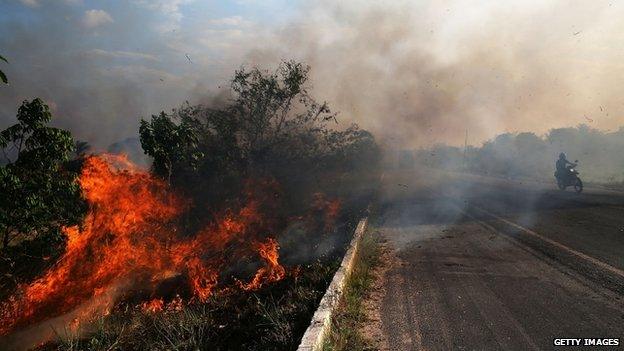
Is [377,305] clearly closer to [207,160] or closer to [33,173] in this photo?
[33,173]

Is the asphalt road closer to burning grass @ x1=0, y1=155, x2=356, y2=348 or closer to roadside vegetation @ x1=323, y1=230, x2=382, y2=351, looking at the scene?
roadside vegetation @ x1=323, y1=230, x2=382, y2=351

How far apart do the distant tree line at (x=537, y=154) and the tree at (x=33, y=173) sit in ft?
Answer: 123

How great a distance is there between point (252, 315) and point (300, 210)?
931 centimetres

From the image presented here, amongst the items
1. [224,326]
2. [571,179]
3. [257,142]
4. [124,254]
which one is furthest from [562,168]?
[124,254]

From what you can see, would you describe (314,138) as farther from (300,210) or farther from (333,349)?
(333,349)

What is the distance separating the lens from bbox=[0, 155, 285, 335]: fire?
807cm

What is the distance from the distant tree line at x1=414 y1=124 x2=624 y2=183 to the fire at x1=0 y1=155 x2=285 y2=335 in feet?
111

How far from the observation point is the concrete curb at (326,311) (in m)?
3.99

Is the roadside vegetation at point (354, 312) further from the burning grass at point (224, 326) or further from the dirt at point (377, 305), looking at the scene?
the burning grass at point (224, 326)

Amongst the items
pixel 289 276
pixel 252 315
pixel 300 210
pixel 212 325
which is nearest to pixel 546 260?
pixel 289 276

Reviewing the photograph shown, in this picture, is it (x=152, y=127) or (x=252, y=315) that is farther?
(x=152, y=127)

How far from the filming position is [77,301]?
837 centimetres

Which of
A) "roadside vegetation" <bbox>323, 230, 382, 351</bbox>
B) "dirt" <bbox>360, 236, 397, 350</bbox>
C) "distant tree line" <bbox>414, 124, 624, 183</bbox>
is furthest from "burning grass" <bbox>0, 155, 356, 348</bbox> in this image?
"distant tree line" <bbox>414, 124, 624, 183</bbox>

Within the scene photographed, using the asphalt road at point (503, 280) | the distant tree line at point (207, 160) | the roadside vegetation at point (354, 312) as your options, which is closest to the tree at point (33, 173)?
the distant tree line at point (207, 160)
